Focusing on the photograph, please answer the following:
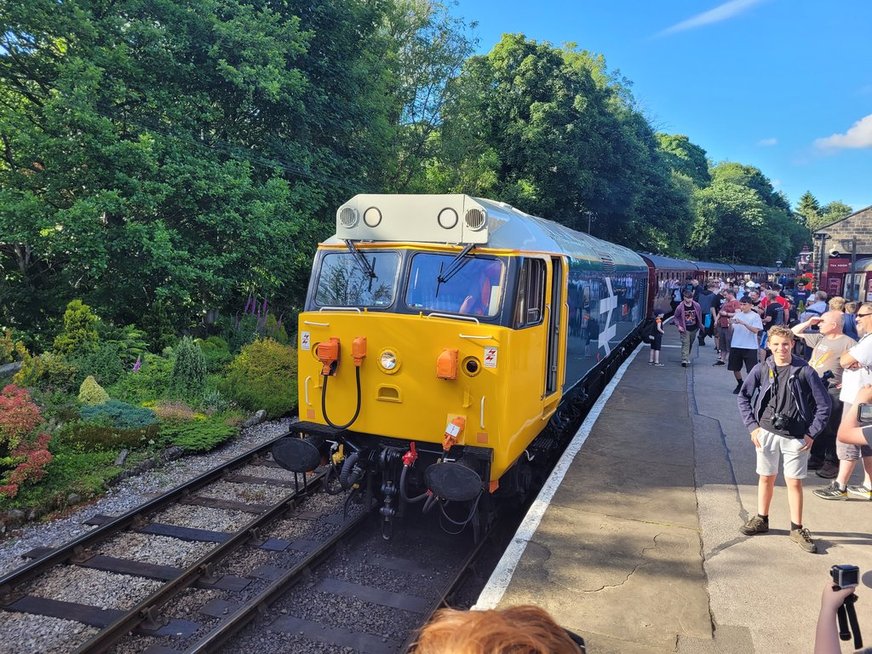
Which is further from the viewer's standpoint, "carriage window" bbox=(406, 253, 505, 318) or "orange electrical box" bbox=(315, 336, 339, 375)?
"orange electrical box" bbox=(315, 336, 339, 375)

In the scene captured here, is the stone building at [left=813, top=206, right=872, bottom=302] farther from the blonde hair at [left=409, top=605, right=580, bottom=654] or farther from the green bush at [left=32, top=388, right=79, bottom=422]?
the blonde hair at [left=409, top=605, right=580, bottom=654]

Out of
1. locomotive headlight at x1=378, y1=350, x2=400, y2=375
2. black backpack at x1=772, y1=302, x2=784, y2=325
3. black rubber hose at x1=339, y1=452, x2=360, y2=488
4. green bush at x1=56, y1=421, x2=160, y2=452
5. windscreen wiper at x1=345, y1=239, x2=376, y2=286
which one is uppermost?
windscreen wiper at x1=345, y1=239, x2=376, y2=286

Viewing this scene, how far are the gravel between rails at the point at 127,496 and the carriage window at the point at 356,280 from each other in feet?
11.4

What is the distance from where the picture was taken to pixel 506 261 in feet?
17.8

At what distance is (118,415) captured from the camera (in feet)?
29.0

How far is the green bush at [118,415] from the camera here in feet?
28.3

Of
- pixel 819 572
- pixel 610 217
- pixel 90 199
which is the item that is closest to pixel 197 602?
pixel 819 572

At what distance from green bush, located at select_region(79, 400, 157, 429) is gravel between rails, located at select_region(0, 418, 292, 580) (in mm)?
980

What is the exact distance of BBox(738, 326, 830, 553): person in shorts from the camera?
4.78m

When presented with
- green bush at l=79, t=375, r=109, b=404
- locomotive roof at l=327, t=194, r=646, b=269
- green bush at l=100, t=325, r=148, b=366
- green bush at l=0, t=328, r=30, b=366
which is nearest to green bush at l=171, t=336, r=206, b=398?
green bush at l=79, t=375, r=109, b=404

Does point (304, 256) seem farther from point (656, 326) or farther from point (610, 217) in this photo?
point (610, 217)

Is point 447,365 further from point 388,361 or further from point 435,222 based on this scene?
point 435,222

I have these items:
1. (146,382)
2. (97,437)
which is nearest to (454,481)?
(97,437)

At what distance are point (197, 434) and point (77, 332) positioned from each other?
15.2 feet
